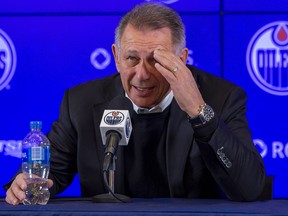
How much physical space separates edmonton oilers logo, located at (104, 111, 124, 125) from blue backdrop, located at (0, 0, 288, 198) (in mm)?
1354

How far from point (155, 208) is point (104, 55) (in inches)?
66.4

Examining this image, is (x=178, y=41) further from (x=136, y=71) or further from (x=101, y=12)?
(x=101, y=12)

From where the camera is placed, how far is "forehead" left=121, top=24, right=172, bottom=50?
7.87 feet

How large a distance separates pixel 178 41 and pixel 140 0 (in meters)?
1.04

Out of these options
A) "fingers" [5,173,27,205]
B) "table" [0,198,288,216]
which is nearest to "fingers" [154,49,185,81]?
"table" [0,198,288,216]

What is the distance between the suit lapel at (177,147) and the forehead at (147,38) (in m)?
0.25

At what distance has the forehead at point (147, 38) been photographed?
94.4 inches

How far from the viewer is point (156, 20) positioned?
2.42m

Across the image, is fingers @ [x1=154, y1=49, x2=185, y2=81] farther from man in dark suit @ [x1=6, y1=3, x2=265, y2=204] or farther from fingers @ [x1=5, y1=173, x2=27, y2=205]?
fingers @ [x1=5, y1=173, x2=27, y2=205]

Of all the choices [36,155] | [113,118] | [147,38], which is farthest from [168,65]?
[36,155]

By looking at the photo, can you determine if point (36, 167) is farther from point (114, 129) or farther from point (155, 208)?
point (155, 208)

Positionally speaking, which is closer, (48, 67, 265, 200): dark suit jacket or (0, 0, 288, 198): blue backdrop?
(48, 67, 265, 200): dark suit jacket

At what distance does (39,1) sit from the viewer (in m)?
3.52

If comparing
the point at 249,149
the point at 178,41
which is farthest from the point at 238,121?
the point at 178,41
